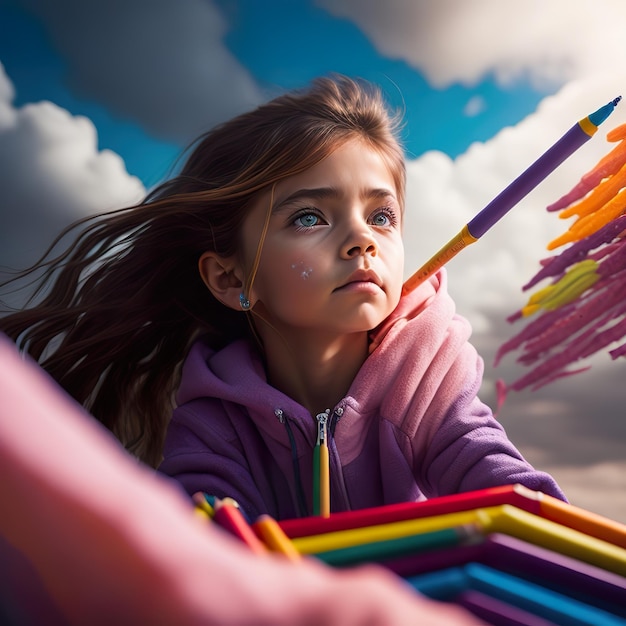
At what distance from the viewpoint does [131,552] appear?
279mm

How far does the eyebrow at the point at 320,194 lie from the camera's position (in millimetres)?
935

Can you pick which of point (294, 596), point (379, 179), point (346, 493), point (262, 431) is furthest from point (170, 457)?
point (294, 596)

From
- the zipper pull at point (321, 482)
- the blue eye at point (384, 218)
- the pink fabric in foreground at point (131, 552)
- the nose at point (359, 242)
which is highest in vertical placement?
the blue eye at point (384, 218)

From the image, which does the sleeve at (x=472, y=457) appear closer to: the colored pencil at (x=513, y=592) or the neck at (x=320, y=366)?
the neck at (x=320, y=366)

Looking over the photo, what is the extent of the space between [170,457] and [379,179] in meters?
0.46

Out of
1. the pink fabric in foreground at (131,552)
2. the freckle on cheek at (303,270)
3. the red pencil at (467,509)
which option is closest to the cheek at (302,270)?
the freckle on cheek at (303,270)

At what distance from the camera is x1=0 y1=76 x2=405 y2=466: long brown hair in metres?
1.04

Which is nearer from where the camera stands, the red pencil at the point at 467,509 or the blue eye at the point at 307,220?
the red pencil at the point at 467,509

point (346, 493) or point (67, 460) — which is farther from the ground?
point (346, 493)

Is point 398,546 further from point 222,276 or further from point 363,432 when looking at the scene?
point 222,276

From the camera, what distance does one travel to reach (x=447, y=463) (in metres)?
0.87

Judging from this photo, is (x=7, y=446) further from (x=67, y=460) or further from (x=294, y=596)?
(x=294, y=596)

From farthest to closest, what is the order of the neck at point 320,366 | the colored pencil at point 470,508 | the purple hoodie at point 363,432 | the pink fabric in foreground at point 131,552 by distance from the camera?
1. the neck at point 320,366
2. the purple hoodie at point 363,432
3. the colored pencil at point 470,508
4. the pink fabric in foreground at point 131,552

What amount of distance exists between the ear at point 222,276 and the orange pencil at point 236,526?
0.58 m
